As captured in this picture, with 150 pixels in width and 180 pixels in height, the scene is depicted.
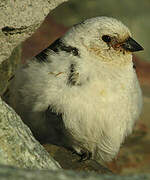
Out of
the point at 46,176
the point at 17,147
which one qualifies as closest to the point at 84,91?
the point at 17,147

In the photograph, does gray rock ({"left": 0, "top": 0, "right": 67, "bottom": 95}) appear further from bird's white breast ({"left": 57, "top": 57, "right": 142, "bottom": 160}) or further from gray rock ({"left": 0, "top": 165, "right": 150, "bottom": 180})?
gray rock ({"left": 0, "top": 165, "right": 150, "bottom": 180})

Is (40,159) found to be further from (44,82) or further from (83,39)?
(83,39)

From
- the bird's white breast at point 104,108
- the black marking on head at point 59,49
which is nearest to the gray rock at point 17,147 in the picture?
the bird's white breast at point 104,108

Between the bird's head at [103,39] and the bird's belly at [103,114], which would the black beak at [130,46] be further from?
the bird's belly at [103,114]

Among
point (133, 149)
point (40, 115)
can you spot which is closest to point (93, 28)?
point (40, 115)

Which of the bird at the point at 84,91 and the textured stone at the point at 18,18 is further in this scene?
the bird at the point at 84,91

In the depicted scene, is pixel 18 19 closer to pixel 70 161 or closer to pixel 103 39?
pixel 103 39

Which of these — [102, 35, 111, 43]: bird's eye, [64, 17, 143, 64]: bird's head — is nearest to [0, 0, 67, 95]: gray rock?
[64, 17, 143, 64]: bird's head
